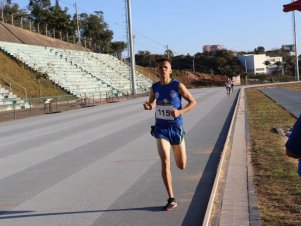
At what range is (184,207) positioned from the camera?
6.86 metres

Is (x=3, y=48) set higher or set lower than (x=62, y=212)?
higher

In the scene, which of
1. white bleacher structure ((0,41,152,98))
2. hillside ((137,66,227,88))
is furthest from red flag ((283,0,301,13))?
hillside ((137,66,227,88))

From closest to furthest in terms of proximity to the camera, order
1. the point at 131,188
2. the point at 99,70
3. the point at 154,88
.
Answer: the point at 154,88 < the point at 131,188 < the point at 99,70

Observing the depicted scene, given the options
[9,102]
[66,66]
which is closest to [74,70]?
[66,66]

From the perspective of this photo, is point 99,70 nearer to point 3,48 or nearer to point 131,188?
point 3,48

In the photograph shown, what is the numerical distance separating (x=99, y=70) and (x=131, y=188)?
2509 inches

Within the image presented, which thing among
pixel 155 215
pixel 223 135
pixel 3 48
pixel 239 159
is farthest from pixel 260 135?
pixel 3 48

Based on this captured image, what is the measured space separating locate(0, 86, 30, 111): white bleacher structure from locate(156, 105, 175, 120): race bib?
1009 inches

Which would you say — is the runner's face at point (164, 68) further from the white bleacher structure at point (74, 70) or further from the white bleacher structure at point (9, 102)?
the white bleacher structure at point (74, 70)

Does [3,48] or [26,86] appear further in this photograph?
[3,48]

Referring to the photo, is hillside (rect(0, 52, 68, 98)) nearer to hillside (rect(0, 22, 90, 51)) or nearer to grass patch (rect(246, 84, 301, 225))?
hillside (rect(0, 22, 90, 51))

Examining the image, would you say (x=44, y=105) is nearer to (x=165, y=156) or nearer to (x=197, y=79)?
(x=165, y=156)

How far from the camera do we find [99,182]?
869 cm

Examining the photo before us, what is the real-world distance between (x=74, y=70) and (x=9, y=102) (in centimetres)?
2562
